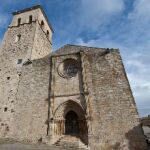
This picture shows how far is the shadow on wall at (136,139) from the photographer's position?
9.95m

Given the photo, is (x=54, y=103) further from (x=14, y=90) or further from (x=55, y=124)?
(x=14, y=90)

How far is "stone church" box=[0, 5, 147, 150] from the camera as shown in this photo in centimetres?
1067

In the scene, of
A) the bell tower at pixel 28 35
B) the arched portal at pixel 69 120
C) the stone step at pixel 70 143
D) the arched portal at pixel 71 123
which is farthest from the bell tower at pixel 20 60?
the stone step at pixel 70 143

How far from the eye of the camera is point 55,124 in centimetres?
1170

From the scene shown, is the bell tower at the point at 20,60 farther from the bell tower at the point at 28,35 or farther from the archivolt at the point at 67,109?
the archivolt at the point at 67,109

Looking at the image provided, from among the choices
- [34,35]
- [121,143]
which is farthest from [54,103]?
[34,35]

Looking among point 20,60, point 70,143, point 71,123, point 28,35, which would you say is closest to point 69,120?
point 71,123

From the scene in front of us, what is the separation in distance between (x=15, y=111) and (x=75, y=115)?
4109 mm

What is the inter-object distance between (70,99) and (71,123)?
1.57 meters

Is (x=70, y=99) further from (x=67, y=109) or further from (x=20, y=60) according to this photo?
(x=20, y=60)

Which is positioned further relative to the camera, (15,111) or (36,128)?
(15,111)

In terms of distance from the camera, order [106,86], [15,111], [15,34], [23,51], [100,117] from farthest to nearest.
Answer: [15,34] < [23,51] < [15,111] < [106,86] < [100,117]

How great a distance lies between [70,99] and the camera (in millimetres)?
12023

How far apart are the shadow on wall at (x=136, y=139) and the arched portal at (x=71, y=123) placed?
10.3 feet
